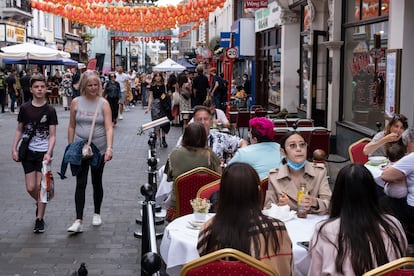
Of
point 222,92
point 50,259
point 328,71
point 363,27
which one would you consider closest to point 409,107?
point 363,27

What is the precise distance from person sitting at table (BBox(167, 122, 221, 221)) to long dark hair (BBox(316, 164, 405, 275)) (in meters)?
2.82

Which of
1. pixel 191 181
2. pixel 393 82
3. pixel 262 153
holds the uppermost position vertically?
pixel 393 82

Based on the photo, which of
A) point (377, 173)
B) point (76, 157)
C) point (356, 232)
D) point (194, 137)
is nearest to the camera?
point (356, 232)

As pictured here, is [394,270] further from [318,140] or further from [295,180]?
[318,140]

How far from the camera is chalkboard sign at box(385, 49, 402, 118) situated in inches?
383

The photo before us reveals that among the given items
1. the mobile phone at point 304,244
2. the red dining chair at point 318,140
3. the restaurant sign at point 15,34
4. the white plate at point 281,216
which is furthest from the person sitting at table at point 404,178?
the restaurant sign at point 15,34

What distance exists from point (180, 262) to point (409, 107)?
22.0ft

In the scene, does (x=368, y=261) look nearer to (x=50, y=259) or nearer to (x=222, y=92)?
(x=50, y=259)

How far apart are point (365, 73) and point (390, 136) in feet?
17.2

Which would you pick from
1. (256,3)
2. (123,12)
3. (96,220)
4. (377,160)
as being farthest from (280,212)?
(123,12)

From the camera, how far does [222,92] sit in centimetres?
1897

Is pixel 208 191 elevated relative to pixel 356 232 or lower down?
lower down

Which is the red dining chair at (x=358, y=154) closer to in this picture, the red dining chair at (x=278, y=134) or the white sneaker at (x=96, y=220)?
the red dining chair at (x=278, y=134)

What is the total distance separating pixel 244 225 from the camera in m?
3.52
